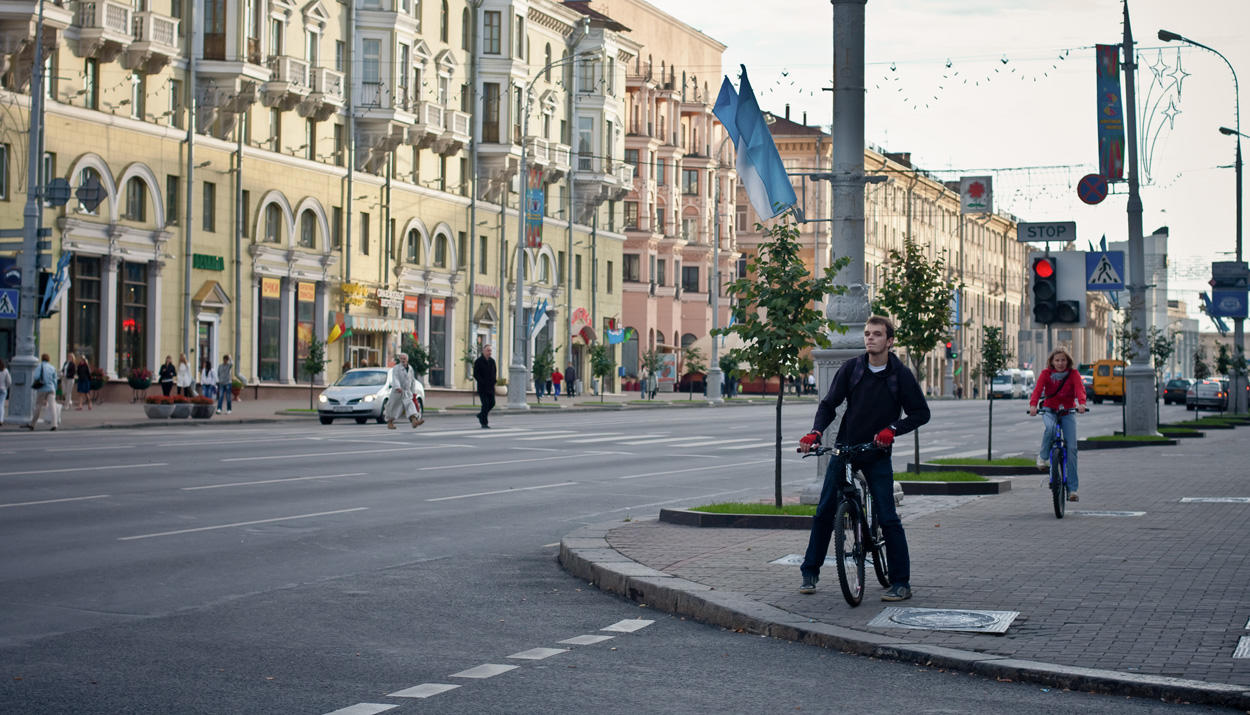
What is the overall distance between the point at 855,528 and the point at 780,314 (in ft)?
16.4

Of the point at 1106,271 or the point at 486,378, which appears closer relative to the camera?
the point at 1106,271

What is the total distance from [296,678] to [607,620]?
99.3 inches

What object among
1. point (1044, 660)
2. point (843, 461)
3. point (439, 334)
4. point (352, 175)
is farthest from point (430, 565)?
point (439, 334)

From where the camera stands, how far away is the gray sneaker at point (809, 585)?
9.99 metres

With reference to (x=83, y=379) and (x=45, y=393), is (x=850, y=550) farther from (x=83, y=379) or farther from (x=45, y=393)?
(x=83, y=379)

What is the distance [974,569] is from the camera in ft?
36.3

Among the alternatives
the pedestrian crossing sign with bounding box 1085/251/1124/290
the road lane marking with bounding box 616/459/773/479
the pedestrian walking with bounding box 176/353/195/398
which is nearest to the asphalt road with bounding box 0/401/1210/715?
the road lane marking with bounding box 616/459/773/479

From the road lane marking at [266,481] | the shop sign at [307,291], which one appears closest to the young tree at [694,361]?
the shop sign at [307,291]

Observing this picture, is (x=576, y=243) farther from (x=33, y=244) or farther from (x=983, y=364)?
(x=983, y=364)

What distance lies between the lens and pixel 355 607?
9977mm

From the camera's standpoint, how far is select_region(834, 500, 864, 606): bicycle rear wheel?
31.2 feet

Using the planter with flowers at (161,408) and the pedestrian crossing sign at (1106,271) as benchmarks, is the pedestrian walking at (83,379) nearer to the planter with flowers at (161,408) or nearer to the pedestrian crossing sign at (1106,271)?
the planter with flowers at (161,408)

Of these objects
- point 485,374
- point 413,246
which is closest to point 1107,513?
point 485,374

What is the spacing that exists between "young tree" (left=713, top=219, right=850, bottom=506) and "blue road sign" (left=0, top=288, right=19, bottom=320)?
2331cm
